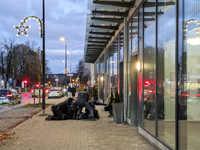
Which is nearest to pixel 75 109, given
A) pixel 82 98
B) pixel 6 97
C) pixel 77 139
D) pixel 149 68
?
pixel 82 98

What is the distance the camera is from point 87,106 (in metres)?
11.9

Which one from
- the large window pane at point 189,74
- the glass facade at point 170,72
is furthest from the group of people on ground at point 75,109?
the large window pane at point 189,74

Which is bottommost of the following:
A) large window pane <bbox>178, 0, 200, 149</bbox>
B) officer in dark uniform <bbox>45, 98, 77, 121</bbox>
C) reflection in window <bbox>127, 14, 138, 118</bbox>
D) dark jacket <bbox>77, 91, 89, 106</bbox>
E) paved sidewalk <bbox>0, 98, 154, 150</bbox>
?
paved sidewalk <bbox>0, 98, 154, 150</bbox>

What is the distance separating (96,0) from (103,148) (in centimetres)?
604

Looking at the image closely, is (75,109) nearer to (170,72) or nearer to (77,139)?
(77,139)

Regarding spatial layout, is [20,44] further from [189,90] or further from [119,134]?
[189,90]

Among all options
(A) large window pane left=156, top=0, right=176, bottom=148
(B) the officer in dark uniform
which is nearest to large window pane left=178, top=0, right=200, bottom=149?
(A) large window pane left=156, top=0, right=176, bottom=148

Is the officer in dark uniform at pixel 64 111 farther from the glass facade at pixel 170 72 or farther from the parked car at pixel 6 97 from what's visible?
the parked car at pixel 6 97

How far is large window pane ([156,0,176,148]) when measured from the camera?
5602 millimetres

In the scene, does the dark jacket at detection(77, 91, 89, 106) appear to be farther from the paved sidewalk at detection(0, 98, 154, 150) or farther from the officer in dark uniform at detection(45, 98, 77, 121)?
the paved sidewalk at detection(0, 98, 154, 150)

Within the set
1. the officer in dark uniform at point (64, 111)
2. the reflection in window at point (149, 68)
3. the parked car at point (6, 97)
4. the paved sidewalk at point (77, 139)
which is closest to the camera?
the paved sidewalk at point (77, 139)

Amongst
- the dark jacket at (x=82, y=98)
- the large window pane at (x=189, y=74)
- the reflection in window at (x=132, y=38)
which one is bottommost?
the dark jacket at (x=82, y=98)

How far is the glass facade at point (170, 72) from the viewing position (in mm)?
4590

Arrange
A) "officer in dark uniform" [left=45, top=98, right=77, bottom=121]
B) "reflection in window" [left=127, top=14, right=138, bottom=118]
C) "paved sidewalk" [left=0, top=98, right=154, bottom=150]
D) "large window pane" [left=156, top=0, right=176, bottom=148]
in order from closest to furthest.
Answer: "large window pane" [left=156, top=0, right=176, bottom=148] → "paved sidewalk" [left=0, top=98, right=154, bottom=150] → "reflection in window" [left=127, top=14, right=138, bottom=118] → "officer in dark uniform" [left=45, top=98, right=77, bottom=121]
